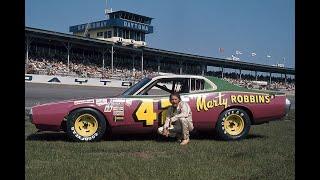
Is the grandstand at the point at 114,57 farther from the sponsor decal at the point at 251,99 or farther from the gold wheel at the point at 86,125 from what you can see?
the gold wheel at the point at 86,125

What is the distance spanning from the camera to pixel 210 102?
7801mm

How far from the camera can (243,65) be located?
63.8 m

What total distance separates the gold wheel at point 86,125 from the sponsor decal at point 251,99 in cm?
258

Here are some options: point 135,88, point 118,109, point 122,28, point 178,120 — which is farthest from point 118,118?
point 122,28

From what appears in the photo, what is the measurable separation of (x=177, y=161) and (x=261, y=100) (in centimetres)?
329

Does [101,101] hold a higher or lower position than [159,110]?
higher

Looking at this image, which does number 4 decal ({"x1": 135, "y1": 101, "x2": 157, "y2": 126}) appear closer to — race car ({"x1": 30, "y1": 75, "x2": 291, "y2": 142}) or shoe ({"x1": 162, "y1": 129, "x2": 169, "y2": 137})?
race car ({"x1": 30, "y1": 75, "x2": 291, "y2": 142})

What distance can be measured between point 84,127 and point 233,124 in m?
2.78

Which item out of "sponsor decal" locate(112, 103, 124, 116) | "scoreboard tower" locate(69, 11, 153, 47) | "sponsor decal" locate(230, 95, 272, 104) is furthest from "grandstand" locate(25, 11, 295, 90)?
"sponsor decal" locate(112, 103, 124, 116)

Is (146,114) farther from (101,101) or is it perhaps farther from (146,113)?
(101,101)

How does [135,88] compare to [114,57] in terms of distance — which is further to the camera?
[114,57]

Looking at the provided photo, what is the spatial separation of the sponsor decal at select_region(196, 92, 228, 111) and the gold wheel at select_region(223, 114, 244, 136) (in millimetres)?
278
